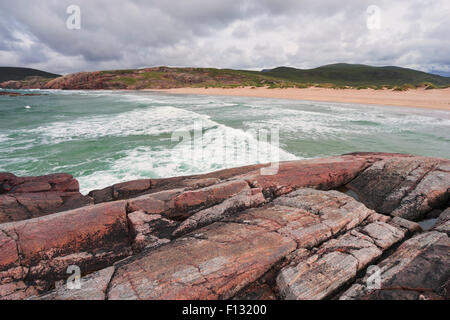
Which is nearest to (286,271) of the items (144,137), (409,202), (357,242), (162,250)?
(357,242)

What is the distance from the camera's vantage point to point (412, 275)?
2.69m

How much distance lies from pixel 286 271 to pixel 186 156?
833cm

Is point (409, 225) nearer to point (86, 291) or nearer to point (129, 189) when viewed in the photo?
point (86, 291)

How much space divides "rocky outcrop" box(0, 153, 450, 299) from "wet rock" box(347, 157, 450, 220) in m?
0.02

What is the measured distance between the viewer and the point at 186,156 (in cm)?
1059

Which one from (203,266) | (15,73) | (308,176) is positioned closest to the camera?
(203,266)

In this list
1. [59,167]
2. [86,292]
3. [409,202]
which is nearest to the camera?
[86,292]

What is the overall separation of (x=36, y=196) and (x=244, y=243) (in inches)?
241

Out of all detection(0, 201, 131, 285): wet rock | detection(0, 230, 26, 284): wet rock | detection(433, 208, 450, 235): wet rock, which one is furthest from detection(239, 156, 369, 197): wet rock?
detection(0, 230, 26, 284): wet rock

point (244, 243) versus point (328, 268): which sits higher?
point (244, 243)

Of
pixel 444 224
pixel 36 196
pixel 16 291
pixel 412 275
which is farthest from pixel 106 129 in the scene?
pixel 444 224

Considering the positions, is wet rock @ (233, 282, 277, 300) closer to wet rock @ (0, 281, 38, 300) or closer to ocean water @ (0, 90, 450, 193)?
wet rock @ (0, 281, 38, 300)

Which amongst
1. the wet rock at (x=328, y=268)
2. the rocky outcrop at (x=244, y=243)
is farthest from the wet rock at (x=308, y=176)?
the wet rock at (x=328, y=268)

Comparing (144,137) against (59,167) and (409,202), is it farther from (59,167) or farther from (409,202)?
(409,202)
